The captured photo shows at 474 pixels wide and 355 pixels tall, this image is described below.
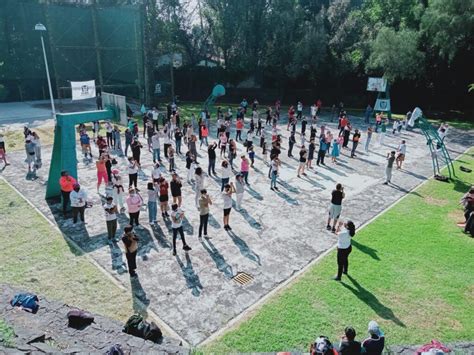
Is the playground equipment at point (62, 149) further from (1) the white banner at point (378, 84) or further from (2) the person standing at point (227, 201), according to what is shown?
(1) the white banner at point (378, 84)

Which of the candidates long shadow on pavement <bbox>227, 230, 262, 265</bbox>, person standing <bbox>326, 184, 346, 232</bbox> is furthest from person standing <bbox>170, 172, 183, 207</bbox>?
person standing <bbox>326, 184, 346, 232</bbox>

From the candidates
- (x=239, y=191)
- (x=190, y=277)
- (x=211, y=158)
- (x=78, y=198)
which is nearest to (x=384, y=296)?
(x=190, y=277)

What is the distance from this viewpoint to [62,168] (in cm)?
1330

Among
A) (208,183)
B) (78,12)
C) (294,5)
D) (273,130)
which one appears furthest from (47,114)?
(294,5)

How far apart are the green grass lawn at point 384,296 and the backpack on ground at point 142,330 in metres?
1.02

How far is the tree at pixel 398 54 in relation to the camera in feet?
91.8

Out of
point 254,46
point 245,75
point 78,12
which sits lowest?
point 245,75

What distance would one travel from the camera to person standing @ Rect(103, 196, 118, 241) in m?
10.4

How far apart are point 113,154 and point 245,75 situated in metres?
21.7

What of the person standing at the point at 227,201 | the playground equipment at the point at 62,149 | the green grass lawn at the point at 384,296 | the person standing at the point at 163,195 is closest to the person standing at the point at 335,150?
the green grass lawn at the point at 384,296

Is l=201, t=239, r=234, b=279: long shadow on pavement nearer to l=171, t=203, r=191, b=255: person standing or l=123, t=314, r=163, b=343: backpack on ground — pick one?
l=171, t=203, r=191, b=255: person standing

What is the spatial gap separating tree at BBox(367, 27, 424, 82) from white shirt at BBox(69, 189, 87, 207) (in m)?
24.3

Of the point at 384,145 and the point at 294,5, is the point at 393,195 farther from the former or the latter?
the point at 294,5

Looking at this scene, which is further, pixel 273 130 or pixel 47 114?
pixel 47 114
